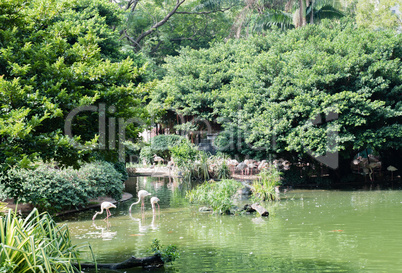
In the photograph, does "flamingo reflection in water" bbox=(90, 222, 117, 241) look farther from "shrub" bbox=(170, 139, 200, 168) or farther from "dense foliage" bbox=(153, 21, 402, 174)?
"shrub" bbox=(170, 139, 200, 168)

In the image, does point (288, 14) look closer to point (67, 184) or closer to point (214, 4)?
point (214, 4)

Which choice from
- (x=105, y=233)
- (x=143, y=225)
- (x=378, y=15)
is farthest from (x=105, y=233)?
(x=378, y=15)

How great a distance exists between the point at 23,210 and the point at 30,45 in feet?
20.9

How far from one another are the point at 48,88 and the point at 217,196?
20.6ft

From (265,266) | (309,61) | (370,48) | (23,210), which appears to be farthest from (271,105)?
(265,266)

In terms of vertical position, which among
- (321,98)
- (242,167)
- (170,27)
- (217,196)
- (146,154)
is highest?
(170,27)

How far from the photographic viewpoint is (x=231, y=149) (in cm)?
1814

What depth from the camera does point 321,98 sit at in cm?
1513

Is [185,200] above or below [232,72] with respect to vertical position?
below

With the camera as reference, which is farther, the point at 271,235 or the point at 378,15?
the point at 378,15

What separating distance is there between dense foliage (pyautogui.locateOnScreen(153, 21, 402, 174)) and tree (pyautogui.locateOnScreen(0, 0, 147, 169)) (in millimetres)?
9673

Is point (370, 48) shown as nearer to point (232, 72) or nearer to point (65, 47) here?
point (232, 72)

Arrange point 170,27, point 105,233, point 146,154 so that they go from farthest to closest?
point 170,27, point 146,154, point 105,233

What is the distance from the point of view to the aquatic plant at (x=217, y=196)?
440 inches
